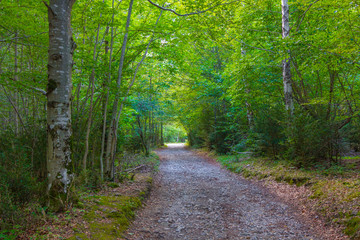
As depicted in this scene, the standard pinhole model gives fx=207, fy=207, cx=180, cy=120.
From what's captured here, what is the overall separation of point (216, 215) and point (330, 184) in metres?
3.00

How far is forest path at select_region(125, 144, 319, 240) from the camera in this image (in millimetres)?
4059

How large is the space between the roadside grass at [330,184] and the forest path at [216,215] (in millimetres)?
615

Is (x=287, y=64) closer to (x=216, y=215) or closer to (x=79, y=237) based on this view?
(x=216, y=215)

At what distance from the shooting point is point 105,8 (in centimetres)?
552

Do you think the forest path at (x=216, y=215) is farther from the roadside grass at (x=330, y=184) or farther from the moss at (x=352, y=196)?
the moss at (x=352, y=196)

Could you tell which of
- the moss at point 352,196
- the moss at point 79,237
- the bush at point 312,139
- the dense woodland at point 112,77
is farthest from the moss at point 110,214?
the bush at point 312,139

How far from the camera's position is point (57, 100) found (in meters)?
3.50

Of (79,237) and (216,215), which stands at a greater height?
(79,237)

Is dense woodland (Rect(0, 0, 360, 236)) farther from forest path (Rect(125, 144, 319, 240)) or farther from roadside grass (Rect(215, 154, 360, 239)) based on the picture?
forest path (Rect(125, 144, 319, 240))

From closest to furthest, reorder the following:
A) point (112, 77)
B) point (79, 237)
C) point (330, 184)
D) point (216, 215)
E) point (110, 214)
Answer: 1. point (79, 237)
2. point (110, 214)
3. point (216, 215)
4. point (330, 184)
5. point (112, 77)

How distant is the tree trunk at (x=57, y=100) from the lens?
3.48 m

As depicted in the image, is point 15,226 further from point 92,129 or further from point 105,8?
point 105,8

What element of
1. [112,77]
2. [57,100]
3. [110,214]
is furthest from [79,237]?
[112,77]

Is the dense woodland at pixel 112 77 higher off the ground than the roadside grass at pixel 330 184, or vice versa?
the dense woodland at pixel 112 77
